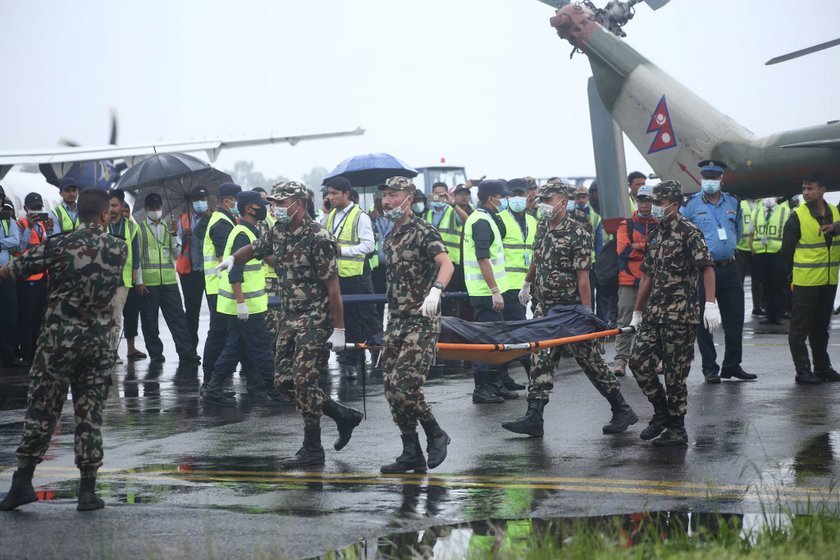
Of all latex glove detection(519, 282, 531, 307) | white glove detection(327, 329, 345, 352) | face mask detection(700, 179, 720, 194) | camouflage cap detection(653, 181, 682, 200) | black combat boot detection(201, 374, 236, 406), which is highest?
face mask detection(700, 179, 720, 194)

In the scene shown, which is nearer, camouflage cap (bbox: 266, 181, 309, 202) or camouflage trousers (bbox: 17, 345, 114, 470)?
camouflage trousers (bbox: 17, 345, 114, 470)

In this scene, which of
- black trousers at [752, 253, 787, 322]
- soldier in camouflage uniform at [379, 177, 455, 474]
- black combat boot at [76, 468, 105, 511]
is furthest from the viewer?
black trousers at [752, 253, 787, 322]

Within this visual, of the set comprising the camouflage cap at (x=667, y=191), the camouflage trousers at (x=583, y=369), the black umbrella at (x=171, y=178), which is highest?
the black umbrella at (x=171, y=178)

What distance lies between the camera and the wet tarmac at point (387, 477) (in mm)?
6301

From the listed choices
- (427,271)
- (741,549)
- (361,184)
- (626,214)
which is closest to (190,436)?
(427,271)

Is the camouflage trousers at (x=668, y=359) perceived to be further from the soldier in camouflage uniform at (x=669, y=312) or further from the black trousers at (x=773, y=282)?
the black trousers at (x=773, y=282)

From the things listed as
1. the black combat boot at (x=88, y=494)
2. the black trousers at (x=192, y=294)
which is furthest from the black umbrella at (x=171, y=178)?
the black combat boot at (x=88, y=494)

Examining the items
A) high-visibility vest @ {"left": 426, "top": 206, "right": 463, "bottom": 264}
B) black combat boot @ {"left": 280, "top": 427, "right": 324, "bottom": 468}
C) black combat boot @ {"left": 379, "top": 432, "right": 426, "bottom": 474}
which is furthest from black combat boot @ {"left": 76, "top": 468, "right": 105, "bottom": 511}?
high-visibility vest @ {"left": 426, "top": 206, "right": 463, "bottom": 264}

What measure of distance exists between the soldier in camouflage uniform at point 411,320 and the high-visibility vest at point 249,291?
12.5 ft

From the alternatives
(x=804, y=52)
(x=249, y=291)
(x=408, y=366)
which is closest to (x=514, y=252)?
(x=249, y=291)

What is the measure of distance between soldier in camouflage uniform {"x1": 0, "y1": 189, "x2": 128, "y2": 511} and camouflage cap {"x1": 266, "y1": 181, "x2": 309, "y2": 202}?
5.39ft

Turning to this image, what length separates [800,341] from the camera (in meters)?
11.8

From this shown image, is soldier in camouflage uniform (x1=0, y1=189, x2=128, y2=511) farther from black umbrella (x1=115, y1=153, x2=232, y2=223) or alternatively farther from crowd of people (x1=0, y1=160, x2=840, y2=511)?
black umbrella (x1=115, y1=153, x2=232, y2=223)

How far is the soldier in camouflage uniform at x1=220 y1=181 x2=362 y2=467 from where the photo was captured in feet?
27.3
